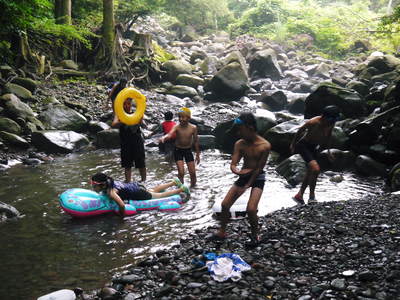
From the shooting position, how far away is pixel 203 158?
40.5 ft

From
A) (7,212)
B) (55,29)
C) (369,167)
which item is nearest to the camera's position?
(7,212)

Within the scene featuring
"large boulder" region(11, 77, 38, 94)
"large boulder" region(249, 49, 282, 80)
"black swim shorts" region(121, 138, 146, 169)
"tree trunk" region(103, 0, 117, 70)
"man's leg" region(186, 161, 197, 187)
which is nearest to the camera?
"black swim shorts" region(121, 138, 146, 169)

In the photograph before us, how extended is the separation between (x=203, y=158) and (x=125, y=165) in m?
4.08

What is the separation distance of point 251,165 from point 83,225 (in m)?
3.40

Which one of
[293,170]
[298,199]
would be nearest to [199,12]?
[293,170]

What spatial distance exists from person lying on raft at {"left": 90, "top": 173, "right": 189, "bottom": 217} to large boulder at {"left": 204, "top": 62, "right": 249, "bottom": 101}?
1424 cm

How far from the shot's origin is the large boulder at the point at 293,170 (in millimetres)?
9453

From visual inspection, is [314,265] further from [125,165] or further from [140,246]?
[125,165]

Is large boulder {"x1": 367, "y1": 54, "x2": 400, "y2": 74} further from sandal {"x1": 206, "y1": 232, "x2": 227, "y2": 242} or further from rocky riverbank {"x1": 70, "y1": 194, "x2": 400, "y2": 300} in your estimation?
sandal {"x1": 206, "y1": 232, "x2": 227, "y2": 242}

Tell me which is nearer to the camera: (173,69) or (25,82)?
(25,82)

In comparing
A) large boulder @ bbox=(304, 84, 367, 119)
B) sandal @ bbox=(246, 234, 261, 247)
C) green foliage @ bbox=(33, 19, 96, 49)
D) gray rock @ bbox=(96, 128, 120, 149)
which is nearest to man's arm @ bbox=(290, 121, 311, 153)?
sandal @ bbox=(246, 234, 261, 247)

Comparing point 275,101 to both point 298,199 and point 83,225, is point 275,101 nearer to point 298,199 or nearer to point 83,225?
point 298,199

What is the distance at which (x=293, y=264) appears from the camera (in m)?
4.59

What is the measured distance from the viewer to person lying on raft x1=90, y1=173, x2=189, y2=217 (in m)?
6.69
